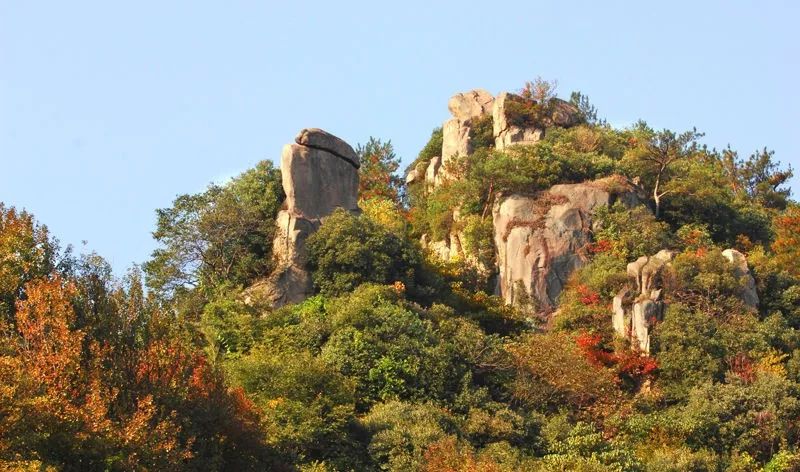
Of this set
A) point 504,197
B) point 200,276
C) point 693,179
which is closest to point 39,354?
point 200,276

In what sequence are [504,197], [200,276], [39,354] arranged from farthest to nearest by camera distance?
1. [504,197]
2. [200,276]
3. [39,354]

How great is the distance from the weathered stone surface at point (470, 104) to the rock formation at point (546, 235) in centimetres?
1053

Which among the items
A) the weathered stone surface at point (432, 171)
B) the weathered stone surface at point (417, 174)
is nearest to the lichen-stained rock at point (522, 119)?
the weathered stone surface at point (432, 171)

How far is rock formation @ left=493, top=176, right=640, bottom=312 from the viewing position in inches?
2052

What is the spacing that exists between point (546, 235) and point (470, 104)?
1377 cm

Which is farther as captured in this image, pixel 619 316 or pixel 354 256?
pixel 354 256

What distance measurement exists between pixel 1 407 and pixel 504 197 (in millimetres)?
27297

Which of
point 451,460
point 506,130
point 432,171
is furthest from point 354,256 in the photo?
point 506,130

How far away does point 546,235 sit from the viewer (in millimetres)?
52875

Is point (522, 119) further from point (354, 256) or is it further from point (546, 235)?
point (354, 256)

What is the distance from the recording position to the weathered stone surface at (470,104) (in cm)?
6488

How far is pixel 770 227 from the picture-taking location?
59.5 meters

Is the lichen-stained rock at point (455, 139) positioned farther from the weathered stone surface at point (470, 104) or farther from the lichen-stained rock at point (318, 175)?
the lichen-stained rock at point (318, 175)

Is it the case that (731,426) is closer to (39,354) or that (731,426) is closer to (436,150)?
(39,354)
